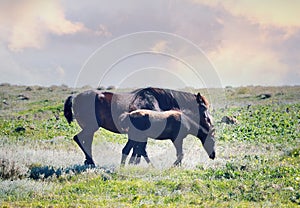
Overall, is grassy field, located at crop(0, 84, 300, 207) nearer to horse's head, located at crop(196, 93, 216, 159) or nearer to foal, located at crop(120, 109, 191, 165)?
horse's head, located at crop(196, 93, 216, 159)

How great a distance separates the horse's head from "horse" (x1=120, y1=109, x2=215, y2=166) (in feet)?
1.72

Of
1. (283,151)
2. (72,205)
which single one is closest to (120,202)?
(72,205)

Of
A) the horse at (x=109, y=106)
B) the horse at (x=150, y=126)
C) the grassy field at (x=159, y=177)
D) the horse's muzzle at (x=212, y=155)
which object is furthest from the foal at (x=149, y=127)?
the horse's muzzle at (x=212, y=155)

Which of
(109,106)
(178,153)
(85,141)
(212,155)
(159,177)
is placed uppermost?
(109,106)

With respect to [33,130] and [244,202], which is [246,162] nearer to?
[244,202]

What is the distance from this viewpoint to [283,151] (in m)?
14.5

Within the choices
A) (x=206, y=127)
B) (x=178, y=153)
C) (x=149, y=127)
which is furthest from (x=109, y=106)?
(x=206, y=127)

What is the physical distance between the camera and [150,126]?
12367 millimetres

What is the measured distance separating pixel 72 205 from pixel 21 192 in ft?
4.39

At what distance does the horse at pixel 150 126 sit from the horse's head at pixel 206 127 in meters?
0.52

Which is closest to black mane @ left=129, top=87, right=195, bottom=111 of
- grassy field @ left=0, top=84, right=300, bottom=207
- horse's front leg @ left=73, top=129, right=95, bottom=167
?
horse's front leg @ left=73, top=129, right=95, bottom=167

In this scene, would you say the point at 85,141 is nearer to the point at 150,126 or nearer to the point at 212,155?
the point at 150,126

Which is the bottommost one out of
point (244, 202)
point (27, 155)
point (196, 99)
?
point (244, 202)

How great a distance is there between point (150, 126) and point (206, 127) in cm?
199
